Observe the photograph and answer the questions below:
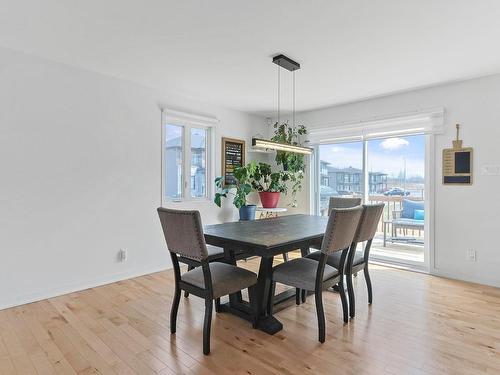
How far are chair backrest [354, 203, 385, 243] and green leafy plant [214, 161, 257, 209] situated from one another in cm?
209

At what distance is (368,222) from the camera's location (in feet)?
8.86

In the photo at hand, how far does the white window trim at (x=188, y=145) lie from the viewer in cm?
396

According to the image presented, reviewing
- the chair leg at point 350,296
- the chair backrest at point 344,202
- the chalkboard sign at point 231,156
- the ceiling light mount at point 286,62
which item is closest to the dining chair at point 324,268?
the chair leg at point 350,296

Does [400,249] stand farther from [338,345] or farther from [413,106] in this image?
[338,345]

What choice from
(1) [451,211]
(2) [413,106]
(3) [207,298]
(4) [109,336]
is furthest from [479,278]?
(4) [109,336]

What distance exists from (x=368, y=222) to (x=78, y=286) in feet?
9.92

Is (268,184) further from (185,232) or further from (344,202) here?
(185,232)

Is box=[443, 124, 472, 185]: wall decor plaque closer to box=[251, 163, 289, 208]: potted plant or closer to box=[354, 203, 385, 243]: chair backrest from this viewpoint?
box=[354, 203, 385, 243]: chair backrest

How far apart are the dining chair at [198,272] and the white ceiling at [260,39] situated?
1427 mm

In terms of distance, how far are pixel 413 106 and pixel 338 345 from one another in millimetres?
3168

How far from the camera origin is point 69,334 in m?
2.29

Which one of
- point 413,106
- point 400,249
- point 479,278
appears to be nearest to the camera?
point 479,278

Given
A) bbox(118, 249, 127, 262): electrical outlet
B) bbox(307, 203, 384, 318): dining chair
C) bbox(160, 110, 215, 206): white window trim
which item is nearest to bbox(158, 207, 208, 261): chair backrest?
bbox(307, 203, 384, 318): dining chair

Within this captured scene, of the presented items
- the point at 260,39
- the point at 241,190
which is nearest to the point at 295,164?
the point at 241,190
